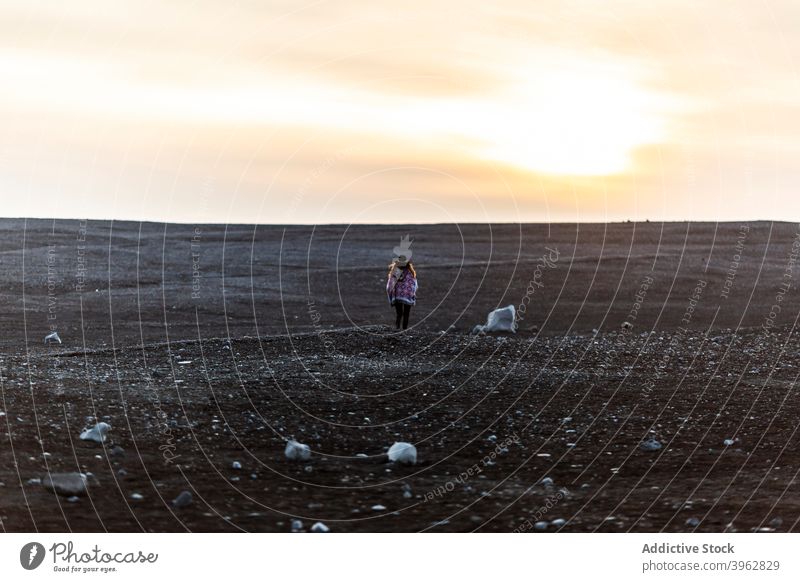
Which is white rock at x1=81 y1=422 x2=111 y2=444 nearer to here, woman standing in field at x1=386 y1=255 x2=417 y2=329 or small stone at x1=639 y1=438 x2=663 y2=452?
small stone at x1=639 y1=438 x2=663 y2=452

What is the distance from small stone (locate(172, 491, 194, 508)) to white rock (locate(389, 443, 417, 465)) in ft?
7.53

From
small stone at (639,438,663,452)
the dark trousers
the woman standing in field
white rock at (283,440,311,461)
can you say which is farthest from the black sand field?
the woman standing in field

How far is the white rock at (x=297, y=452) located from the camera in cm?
957

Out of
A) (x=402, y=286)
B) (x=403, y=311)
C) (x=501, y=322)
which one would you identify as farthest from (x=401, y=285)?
(x=501, y=322)

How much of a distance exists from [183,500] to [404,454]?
8.10 feet

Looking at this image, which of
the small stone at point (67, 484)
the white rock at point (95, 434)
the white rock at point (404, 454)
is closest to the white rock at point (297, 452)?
the white rock at point (404, 454)

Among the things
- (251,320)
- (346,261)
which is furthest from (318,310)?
(346,261)

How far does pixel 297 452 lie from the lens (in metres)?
9.62

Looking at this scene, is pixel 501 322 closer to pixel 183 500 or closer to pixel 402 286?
pixel 402 286

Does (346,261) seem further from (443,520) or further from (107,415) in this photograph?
(443,520)

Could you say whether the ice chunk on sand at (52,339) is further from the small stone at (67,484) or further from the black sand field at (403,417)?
the small stone at (67,484)

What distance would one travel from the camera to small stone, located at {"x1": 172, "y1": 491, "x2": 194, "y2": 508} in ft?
26.2

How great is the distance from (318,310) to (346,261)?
14.5m

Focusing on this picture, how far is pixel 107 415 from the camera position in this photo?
415 inches
